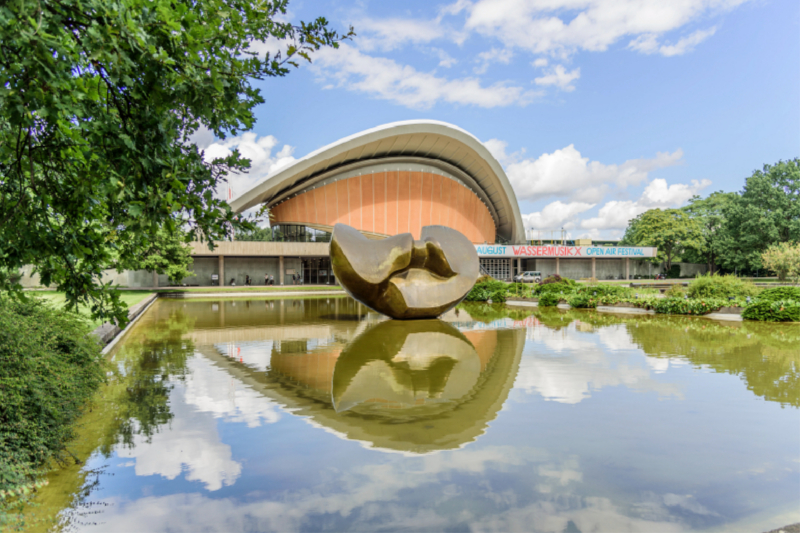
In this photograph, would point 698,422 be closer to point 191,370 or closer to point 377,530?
point 377,530

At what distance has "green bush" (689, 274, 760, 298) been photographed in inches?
806

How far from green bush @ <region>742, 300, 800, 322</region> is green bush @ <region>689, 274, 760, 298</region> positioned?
3340 mm

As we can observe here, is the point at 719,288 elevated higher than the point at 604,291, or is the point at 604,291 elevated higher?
the point at 719,288

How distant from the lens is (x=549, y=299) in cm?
2398

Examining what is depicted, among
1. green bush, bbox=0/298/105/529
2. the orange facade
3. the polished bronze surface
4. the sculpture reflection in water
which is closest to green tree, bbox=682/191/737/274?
the orange facade

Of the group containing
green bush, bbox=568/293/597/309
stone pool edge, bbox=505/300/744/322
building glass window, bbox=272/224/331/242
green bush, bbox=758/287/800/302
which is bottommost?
stone pool edge, bbox=505/300/744/322

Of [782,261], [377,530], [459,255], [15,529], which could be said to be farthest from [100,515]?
[782,261]

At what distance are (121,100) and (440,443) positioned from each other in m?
4.64

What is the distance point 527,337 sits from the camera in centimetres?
1384

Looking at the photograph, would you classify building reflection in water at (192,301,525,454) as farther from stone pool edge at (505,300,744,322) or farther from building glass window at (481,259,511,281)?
building glass window at (481,259,511,281)

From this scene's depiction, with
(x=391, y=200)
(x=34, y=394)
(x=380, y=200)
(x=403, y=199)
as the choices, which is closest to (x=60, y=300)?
(x=34, y=394)

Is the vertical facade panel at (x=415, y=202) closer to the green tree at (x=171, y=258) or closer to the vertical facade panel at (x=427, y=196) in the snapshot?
the vertical facade panel at (x=427, y=196)

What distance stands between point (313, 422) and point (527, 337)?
8.81 metres

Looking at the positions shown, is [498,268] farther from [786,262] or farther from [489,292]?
[489,292]
